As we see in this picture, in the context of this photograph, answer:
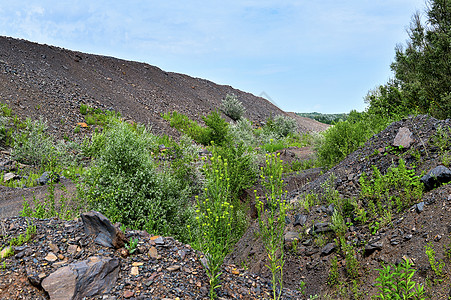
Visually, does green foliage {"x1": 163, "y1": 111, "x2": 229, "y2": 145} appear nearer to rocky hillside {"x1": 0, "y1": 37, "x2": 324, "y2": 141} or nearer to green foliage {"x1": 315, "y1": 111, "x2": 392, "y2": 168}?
rocky hillside {"x1": 0, "y1": 37, "x2": 324, "y2": 141}

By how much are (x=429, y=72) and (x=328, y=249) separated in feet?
30.9

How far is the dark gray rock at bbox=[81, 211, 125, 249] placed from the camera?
3.98 meters

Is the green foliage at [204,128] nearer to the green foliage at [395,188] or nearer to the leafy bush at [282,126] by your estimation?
the leafy bush at [282,126]

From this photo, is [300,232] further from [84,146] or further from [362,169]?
[84,146]

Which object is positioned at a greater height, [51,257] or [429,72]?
[429,72]

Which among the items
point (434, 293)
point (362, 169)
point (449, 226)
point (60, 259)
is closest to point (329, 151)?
point (362, 169)

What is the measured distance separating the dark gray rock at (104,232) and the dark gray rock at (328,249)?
3288 mm

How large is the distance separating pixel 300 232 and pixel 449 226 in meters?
2.38

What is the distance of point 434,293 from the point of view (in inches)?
158

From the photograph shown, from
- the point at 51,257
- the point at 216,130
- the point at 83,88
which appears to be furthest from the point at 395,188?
the point at 83,88

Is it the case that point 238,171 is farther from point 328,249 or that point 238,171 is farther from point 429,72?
point 429,72

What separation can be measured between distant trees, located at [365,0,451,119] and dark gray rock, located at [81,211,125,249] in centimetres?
948

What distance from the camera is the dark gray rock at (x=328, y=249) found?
5414 millimetres

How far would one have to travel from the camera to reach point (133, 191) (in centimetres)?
606
